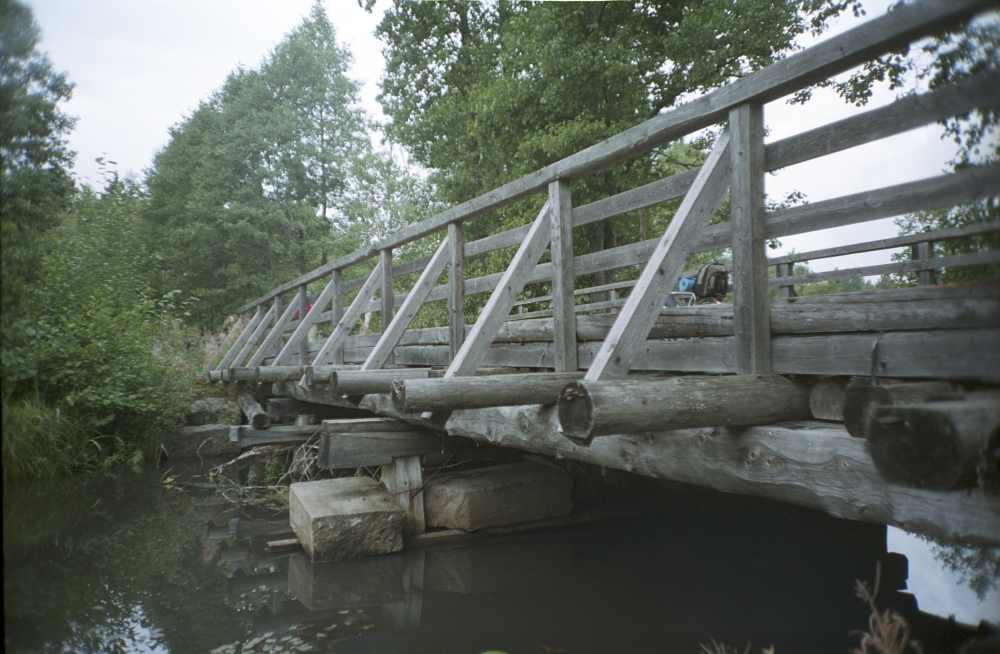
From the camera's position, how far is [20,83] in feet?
8.04

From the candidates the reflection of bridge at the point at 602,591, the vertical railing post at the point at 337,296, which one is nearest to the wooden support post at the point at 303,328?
the vertical railing post at the point at 337,296

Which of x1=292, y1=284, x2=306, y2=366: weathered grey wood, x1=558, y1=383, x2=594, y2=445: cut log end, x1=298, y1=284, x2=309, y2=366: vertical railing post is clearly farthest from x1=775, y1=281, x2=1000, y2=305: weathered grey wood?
x1=298, y1=284, x2=309, y2=366: vertical railing post

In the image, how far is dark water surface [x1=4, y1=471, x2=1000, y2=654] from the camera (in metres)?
4.31

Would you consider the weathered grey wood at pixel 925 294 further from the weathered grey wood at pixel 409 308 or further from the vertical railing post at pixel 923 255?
the weathered grey wood at pixel 409 308

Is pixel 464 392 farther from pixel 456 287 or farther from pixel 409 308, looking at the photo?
pixel 409 308

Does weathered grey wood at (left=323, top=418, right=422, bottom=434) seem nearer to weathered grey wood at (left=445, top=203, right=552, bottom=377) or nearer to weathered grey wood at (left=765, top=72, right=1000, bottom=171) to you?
weathered grey wood at (left=445, top=203, right=552, bottom=377)

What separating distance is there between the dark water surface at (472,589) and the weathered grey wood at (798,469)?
4.51ft

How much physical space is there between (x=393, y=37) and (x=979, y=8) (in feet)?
61.3

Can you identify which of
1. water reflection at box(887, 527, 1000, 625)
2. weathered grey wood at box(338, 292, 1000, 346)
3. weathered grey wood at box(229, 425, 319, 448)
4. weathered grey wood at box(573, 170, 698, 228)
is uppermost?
weathered grey wood at box(573, 170, 698, 228)

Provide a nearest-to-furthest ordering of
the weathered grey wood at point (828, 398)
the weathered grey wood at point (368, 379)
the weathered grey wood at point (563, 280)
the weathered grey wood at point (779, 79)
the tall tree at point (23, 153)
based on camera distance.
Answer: the weathered grey wood at point (779, 79) → the tall tree at point (23, 153) → the weathered grey wood at point (828, 398) → the weathered grey wood at point (563, 280) → the weathered grey wood at point (368, 379)

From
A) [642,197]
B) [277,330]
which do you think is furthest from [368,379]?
[277,330]

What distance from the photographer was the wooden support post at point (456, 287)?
5.75 metres

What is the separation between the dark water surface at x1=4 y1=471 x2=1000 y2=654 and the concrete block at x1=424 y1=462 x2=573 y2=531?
0.23 metres

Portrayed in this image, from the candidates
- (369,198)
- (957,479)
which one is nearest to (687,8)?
(957,479)
